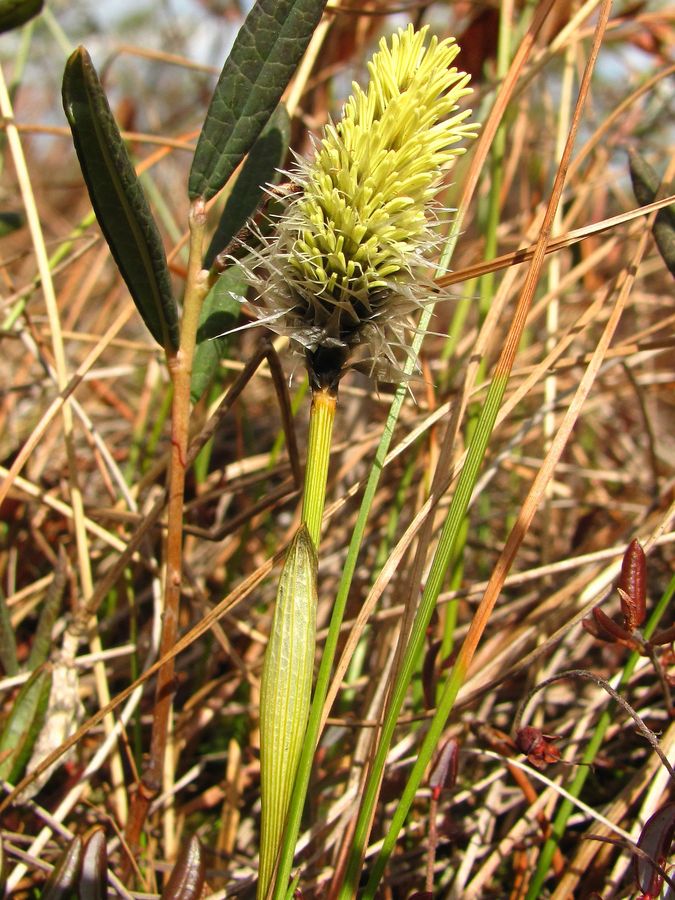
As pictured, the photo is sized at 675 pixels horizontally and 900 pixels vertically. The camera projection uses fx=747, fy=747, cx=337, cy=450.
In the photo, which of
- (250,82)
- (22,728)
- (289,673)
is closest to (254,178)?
(250,82)

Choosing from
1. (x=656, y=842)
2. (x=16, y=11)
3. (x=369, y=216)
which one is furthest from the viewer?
(x=16, y=11)

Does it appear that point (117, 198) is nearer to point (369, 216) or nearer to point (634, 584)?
point (369, 216)

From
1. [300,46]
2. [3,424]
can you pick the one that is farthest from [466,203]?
[3,424]

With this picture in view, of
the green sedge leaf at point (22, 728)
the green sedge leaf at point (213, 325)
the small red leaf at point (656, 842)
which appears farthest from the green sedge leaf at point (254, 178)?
the small red leaf at point (656, 842)

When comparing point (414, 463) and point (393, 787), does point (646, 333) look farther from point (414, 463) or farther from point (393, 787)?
point (393, 787)

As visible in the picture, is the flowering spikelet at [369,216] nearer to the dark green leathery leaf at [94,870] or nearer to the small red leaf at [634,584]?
the small red leaf at [634,584]

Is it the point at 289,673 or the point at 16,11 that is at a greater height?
the point at 16,11
